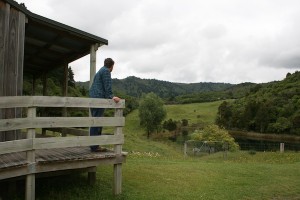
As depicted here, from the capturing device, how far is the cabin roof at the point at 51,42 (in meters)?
9.10

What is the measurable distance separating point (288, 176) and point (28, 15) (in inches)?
459

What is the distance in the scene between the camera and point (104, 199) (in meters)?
8.41

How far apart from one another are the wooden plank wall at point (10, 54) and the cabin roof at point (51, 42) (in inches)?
10.2

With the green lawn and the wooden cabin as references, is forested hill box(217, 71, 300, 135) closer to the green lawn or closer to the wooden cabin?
the green lawn

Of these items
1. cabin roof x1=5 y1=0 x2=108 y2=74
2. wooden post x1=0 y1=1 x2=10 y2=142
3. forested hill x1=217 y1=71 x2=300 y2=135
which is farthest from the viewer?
forested hill x1=217 y1=71 x2=300 y2=135

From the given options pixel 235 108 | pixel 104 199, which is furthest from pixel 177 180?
pixel 235 108

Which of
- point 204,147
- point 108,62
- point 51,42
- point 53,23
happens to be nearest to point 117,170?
point 108,62

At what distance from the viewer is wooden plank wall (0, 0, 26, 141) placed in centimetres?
838

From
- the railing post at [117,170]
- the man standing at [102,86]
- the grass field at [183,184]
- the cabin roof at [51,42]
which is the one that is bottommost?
the grass field at [183,184]

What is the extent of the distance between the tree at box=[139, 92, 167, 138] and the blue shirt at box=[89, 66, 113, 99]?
68.6 meters

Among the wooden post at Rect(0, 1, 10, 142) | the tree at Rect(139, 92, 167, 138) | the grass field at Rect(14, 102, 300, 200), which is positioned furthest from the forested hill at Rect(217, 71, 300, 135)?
the wooden post at Rect(0, 1, 10, 142)

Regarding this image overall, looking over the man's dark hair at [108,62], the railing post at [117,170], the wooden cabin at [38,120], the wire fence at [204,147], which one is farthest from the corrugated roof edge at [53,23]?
the wire fence at [204,147]

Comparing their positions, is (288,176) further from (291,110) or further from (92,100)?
(291,110)

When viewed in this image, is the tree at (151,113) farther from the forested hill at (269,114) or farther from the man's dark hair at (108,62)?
the man's dark hair at (108,62)
